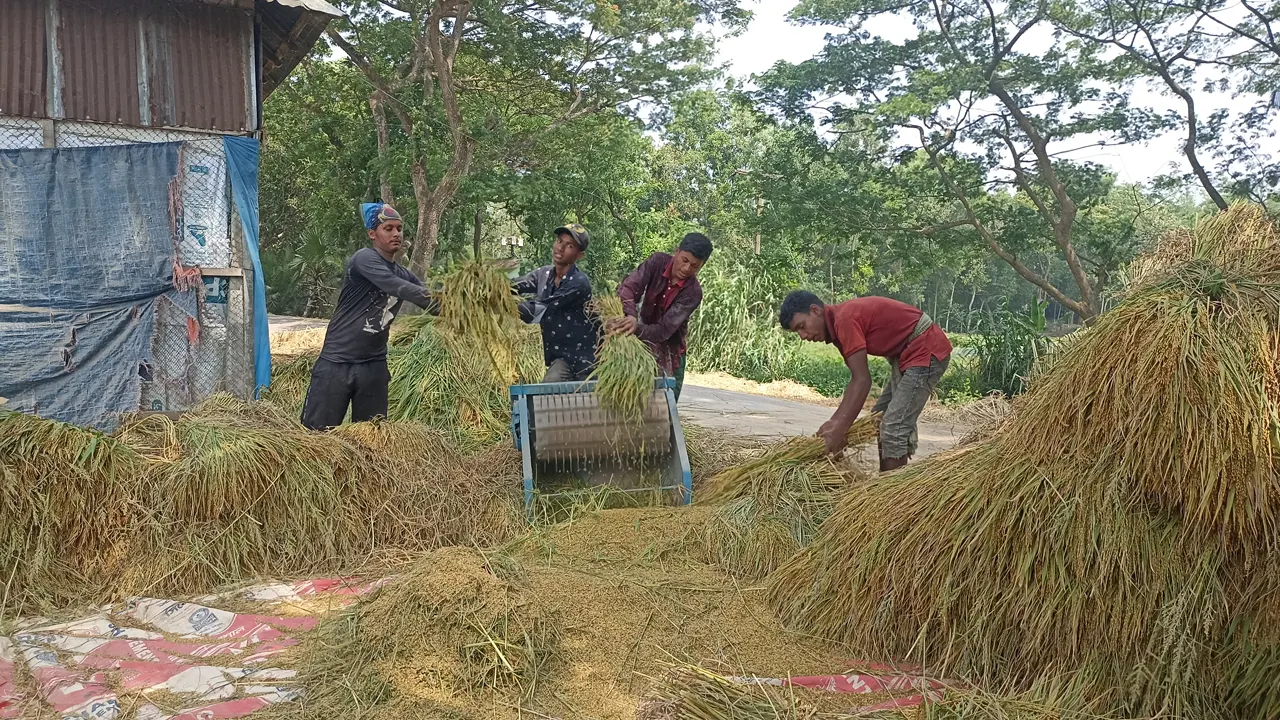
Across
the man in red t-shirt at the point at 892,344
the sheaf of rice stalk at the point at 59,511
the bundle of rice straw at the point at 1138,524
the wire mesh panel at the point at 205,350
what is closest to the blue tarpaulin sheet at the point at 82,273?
the wire mesh panel at the point at 205,350

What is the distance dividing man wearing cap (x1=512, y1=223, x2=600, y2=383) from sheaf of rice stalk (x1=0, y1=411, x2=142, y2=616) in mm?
2354

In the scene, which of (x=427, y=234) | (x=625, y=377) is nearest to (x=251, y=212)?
(x=625, y=377)

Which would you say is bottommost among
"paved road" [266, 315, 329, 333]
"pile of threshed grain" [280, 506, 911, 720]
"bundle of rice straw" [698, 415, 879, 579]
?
"pile of threshed grain" [280, 506, 911, 720]

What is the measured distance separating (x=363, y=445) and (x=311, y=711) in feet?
6.75

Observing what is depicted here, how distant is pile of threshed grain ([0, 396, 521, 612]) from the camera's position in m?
3.66

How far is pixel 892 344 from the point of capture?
15.2ft

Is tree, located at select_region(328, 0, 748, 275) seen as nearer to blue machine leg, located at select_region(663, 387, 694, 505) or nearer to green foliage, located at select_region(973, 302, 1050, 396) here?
green foliage, located at select_region(973, 302, 1050, 396)

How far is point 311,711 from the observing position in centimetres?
265

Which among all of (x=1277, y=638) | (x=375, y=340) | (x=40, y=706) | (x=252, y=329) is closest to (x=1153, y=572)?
(x=1277, y=638)

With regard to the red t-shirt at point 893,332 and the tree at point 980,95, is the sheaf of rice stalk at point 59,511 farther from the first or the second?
the tree at point 980,95

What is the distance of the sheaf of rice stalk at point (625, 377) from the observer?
4848 millimetres

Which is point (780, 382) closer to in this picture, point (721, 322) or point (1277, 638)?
point (721, 322)

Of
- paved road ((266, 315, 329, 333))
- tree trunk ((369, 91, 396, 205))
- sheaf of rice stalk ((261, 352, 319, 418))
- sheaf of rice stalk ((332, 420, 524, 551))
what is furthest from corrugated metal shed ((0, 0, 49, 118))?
tree trunk ((369, 91, 396, 205))

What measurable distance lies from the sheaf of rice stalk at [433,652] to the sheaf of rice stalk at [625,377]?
2.01 m
